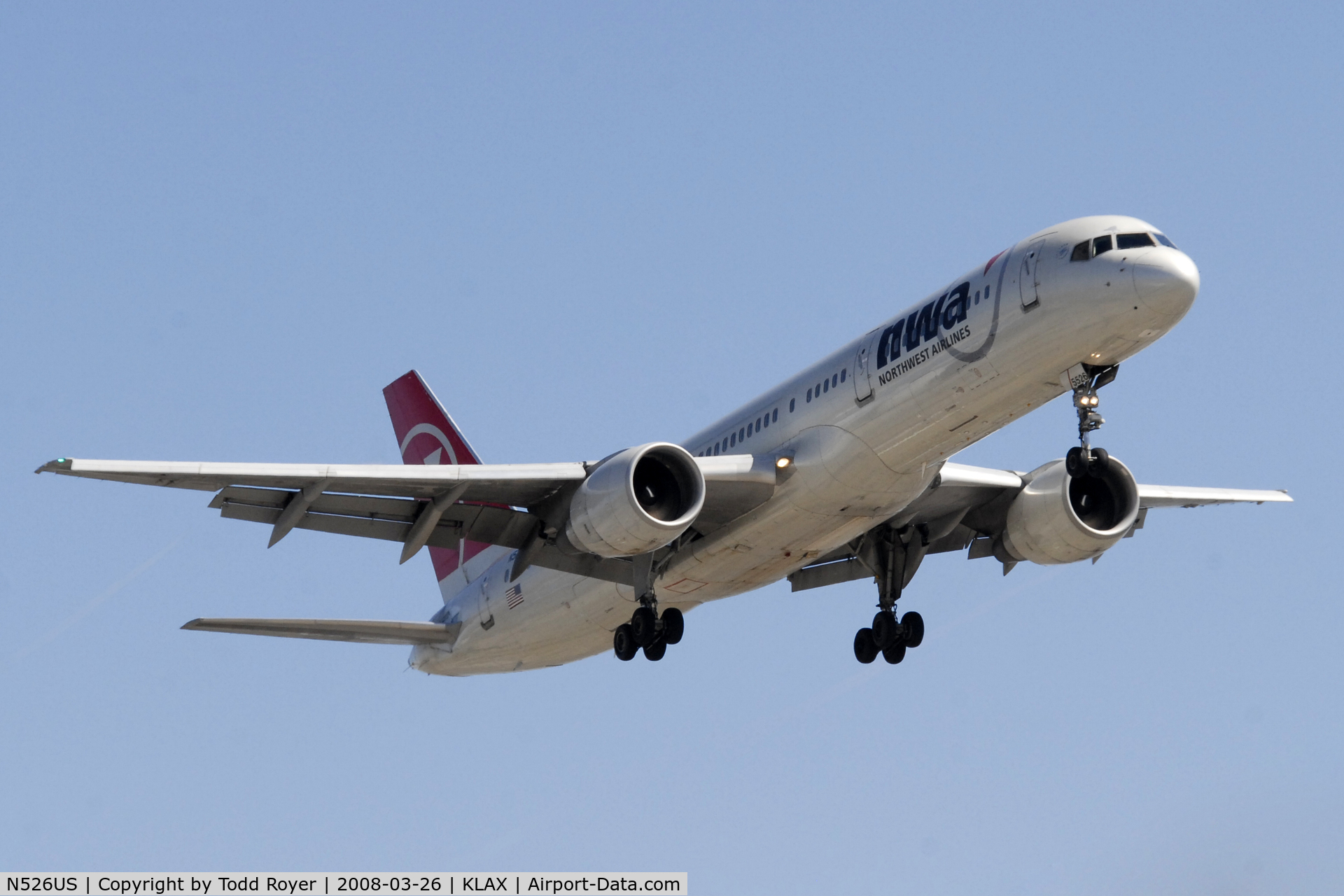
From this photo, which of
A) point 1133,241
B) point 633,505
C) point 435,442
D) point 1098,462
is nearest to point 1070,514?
point 1098,462

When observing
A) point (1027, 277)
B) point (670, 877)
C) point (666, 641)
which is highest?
point (1027, 277)

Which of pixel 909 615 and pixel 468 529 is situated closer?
pixel 468 529

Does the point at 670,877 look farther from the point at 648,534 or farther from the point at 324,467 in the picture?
the point at 324,467

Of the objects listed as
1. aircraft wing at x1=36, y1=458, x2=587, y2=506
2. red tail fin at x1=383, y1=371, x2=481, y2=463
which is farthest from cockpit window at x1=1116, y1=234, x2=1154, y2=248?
red tail fin at x1=383, y1=371, x2=481, y2=463

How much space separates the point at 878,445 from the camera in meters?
27.7

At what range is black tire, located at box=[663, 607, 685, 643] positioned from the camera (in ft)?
101

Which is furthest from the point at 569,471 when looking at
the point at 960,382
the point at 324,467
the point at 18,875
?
the point at 18,875

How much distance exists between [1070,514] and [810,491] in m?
5.73

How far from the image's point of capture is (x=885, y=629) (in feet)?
111

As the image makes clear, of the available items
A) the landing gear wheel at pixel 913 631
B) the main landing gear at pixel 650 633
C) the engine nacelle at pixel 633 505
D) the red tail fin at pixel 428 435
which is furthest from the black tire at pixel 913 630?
the red tail fin at pixel 428 435

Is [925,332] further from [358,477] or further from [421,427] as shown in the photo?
[421,427]

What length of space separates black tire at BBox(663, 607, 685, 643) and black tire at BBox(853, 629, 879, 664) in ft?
15.2

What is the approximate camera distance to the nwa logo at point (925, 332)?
26.6m

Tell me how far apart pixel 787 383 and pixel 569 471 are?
155 inches
